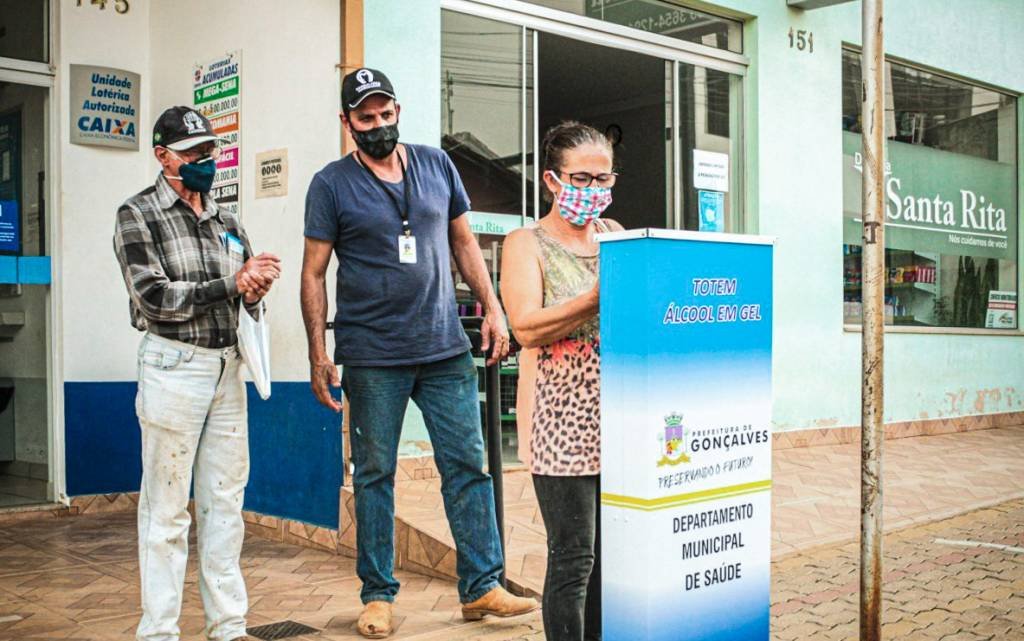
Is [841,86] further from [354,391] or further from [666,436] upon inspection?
[666,436]

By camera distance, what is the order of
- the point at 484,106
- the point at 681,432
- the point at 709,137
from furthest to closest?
1. the point at 709,137
2. the point at 484,106
3. the point at 681,432

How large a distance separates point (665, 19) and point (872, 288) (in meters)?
5.94

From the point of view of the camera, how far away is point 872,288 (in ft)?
12.0

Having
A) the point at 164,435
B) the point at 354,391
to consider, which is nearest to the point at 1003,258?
the point at 354,391

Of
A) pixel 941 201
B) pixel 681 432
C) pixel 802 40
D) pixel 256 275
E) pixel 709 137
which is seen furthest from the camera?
pixel 941 201

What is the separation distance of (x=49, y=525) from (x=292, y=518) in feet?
→ 5.37

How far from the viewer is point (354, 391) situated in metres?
4.62

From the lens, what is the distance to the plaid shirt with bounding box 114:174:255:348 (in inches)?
156

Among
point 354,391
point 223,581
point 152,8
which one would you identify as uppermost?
point 152,8

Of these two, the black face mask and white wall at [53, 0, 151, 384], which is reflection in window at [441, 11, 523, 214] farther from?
the black face mask

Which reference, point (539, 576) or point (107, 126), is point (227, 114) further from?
point (539, 576)

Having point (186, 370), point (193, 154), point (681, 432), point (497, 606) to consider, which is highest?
point (193, 154)

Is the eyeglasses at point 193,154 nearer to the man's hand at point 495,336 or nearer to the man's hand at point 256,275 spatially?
the man's hand at point 256,275

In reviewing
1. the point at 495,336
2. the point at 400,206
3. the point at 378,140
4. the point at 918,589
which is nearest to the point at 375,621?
the point at 495,336
